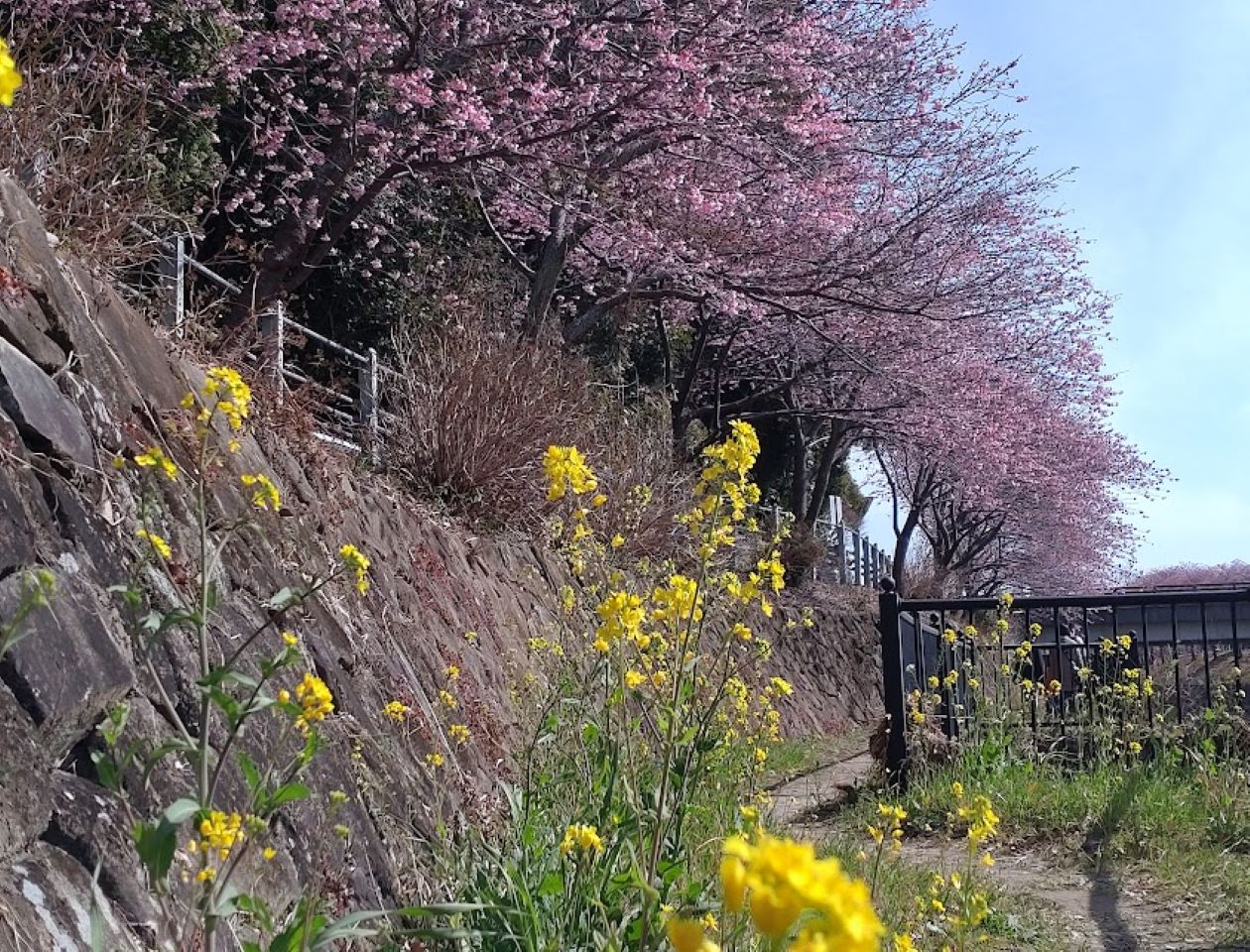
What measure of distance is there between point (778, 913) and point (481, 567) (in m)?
6.99

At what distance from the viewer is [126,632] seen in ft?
9.44

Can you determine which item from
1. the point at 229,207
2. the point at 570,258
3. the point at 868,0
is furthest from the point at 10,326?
the point at 868,0

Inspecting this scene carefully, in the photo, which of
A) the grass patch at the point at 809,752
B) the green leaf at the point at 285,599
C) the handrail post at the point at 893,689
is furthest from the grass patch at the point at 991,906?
the green leaf at the point at 285,599

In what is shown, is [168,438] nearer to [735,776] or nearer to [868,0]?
[735,776]

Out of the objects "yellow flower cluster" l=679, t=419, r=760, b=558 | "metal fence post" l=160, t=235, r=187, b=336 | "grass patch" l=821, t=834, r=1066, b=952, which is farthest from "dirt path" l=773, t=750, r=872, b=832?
"metal fence post" l=160, t=235, r=187, b=336

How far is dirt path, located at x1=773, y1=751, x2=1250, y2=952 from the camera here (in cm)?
439

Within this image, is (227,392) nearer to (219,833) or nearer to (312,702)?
(312,702)

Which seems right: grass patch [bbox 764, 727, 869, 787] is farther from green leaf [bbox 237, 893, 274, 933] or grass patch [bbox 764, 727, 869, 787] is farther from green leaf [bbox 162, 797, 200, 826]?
green leaf [bbox 162, 797, 200, 826]

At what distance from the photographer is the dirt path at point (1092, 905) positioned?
14.4ft

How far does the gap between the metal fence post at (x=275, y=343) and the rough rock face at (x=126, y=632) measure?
18.3 inches

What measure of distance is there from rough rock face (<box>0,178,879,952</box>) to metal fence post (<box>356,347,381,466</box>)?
3.71 feet

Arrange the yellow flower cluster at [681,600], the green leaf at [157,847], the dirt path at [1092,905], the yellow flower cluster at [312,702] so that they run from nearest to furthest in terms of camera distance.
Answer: the green leaf at [157,847] → the yellow flower cluster at [312,702] → the yellow flower cluster at [681,600] → the dirt path at [1092,905]

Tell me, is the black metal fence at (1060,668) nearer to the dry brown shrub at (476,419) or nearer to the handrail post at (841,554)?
the dry brown shrub at (476,419)

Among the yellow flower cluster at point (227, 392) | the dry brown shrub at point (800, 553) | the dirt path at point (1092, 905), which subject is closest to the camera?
the yellow flower cluster at point (227, 392)
